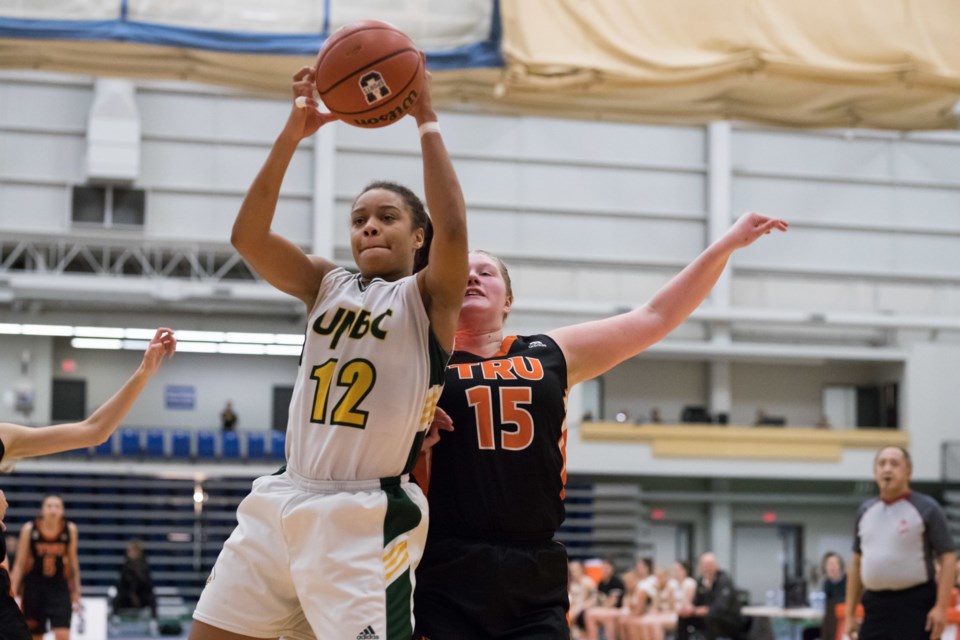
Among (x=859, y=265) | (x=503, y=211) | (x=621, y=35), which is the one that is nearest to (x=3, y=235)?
(x=503, y=211)

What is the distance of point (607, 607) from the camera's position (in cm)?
1728

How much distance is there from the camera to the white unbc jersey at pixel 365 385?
3311 mm

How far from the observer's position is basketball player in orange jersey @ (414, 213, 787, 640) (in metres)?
3.68

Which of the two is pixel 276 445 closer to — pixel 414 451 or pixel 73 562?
pixel 73 562

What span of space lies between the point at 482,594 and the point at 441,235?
1120 mm

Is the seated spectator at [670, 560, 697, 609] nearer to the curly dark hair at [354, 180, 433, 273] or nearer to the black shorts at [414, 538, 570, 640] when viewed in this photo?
the black shorts at [414, 538, 570, 640]

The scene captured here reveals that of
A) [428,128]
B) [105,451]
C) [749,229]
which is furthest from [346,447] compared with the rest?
[105,451]

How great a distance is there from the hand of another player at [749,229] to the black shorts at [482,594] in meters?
1.31

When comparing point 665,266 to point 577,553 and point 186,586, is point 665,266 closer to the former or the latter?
point 577,553

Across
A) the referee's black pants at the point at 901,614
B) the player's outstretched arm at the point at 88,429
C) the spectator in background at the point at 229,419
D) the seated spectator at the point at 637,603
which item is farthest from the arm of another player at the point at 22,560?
the spectator in background at the point at 229,419

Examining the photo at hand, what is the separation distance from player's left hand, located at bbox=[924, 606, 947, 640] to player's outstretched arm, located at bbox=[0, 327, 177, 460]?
4634 millimetres

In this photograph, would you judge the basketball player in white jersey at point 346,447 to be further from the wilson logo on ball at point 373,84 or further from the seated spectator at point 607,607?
the seated spectator at point 607,607

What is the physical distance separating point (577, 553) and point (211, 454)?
766 cm

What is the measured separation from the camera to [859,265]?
92.2ft
